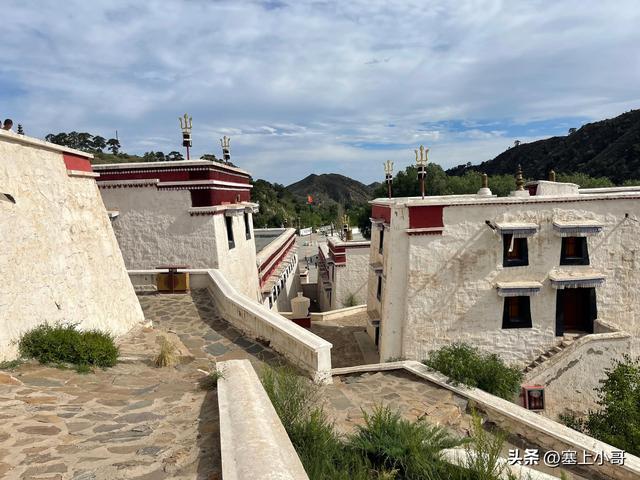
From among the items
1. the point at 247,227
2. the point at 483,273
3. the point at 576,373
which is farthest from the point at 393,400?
the point at 247,227

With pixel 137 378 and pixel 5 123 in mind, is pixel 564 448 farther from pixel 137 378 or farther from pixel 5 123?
pixel 5 123

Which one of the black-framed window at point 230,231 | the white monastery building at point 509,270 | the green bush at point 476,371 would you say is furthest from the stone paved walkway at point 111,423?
the black-framed window at point 230,231

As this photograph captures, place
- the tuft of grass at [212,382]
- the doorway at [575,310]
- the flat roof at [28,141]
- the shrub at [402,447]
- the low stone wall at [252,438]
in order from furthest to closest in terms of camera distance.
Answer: the doorway at [575,310]
the flat roof at [28,141]
the tuft of grass at [212,382]
the shrub at [402,447]
the low stone wall at [252,438]

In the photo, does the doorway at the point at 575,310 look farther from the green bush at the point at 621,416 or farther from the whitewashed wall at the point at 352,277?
the whitewashed wall at the point at 352,277

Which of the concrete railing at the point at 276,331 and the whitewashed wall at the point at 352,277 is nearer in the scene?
the concrete railing at the point at 276,331

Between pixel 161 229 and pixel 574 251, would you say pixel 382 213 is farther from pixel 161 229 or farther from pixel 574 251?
pixel 161 229

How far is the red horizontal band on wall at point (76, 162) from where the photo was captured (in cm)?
795

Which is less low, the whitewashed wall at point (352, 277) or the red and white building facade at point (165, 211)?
the red and white building facade at point (165, 211)

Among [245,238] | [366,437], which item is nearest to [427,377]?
[366,437]

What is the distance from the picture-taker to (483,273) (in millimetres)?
12375

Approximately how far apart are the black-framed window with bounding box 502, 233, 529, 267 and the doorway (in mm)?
1670

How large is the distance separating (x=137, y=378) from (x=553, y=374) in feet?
38.6

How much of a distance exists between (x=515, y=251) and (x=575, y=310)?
3217mm

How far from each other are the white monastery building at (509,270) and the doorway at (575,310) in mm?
41
